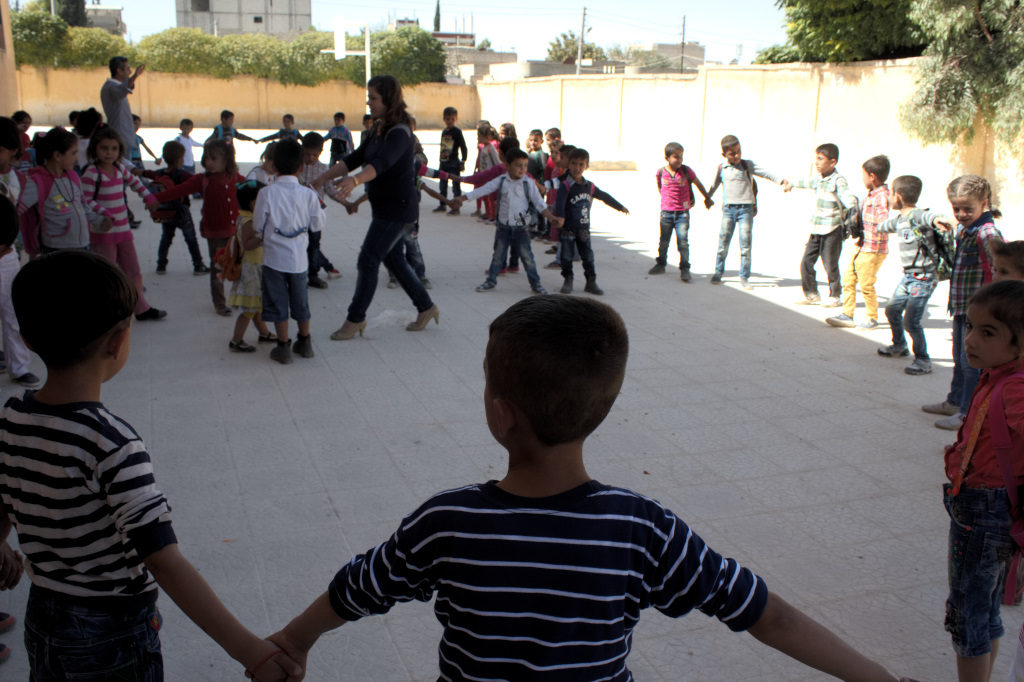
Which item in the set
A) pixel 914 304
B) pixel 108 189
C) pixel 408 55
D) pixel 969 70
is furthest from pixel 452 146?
pixel 408 55

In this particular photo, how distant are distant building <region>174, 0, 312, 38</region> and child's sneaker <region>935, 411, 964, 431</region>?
77.5m

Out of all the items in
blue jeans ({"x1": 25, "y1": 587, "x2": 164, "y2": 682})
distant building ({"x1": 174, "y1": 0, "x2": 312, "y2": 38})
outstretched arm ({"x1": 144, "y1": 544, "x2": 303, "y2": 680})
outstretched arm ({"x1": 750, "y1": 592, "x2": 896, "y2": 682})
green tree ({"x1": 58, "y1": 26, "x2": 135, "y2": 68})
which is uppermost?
distant building ({"x1": 174, "y1": 0, "x2": 312, "y2": 38})

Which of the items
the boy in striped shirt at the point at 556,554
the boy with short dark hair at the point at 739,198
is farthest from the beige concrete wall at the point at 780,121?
the boy in striped shirt at the point at 556,554

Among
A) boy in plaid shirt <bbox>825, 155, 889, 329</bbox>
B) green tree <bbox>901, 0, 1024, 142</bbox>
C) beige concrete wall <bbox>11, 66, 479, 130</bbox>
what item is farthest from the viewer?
beige concrete wall <bbox>11, 66, 479, 130</bbox>

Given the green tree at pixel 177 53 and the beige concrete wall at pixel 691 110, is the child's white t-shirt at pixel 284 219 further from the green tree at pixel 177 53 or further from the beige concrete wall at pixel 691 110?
the green tree at pixel 177 53

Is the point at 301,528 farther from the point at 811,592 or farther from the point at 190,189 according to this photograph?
the point at 190,189

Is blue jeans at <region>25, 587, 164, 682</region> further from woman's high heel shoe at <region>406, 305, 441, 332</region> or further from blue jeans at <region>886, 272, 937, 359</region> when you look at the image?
blue jeans at <region>886, 272, 937, 359</region>

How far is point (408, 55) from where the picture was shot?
51781mm

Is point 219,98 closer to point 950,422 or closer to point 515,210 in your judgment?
point 515,210

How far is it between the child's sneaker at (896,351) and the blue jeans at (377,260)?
155 inches

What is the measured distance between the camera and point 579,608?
1.49m

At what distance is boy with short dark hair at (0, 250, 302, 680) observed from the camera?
1863 millimetres

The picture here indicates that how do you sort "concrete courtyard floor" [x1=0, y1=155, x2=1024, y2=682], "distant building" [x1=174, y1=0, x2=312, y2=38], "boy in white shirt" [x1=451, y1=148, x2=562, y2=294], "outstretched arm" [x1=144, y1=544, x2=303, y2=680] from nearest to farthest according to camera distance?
"outstretched arm" [x1=144, y1=544, x2=303, y2=680], "concrete courtyard floor" [x1=0, y1=155, x2=1024, y2=682], "boy in white shirt" [x1=451, y1=148, x2=562, y2=294], "distant building" [x1=174, y1=0, x2=312, y2=38]

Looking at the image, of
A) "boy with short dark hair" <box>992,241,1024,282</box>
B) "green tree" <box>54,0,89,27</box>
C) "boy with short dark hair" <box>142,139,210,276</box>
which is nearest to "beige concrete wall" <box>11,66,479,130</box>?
"green tree" <box>54,0,89,27</box>
